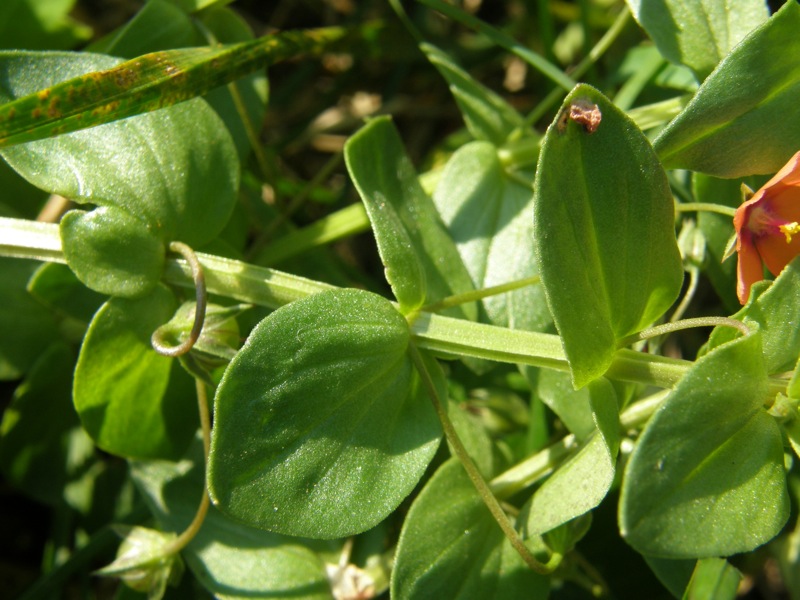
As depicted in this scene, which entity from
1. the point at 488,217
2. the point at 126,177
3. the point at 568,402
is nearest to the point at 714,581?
the point at 568,402

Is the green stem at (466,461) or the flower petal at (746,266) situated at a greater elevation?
the flower petal at (746,266)

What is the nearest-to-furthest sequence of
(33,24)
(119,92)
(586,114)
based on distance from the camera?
(586,114) < (119,92) < (33,24)

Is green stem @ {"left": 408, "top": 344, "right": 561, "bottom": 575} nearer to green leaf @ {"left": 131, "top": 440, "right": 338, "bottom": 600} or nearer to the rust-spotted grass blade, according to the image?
green leaf @ {"left": 131, "top": 440, "right": 338, "bottom": 600}

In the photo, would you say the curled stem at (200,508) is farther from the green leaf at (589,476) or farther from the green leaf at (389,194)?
the green leaf at (589,476)

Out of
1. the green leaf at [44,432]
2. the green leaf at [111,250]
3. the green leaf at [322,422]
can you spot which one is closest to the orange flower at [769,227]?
the green leaf at [322,422]

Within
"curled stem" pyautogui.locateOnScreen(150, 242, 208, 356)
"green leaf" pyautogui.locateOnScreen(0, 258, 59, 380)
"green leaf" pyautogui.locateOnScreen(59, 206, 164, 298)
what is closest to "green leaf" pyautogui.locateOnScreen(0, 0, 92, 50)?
"green leaf" pyautogui.locateOnScreen(0, 258, 59, 380)

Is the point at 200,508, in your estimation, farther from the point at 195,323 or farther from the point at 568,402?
the point at 568,402
